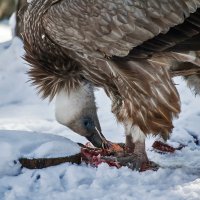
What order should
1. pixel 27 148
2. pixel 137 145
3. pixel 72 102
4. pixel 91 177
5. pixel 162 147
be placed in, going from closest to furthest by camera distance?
pixel 91 177 → pixel 27 148 → pixel 137 145 → pixel 72 102 → pixel 162 147

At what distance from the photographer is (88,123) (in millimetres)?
5758

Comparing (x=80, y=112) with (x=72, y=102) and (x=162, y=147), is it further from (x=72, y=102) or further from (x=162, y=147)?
(x=162, y=147)

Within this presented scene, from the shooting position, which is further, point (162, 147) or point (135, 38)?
point (162, 147)

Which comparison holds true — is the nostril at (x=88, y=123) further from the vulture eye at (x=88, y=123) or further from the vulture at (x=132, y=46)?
the vulture at (x=132, y=46)

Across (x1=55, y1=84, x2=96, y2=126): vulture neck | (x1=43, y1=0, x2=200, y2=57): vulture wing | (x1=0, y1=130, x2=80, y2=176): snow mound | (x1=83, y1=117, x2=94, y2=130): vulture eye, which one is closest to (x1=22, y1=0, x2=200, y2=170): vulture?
(x1=43, y1=0, x2=200, y2=57): vulture wing

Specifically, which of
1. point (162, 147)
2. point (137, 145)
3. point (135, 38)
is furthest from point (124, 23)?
point (162, 147)

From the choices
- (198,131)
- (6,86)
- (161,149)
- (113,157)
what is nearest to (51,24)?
(113,157)

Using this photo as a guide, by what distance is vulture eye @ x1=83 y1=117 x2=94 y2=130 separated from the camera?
5.73 metres

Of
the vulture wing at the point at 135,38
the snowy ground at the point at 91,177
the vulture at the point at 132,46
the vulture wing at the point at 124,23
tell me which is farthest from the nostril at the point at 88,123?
the vulture wing at the point at 124,23

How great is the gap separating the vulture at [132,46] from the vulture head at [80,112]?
305mm

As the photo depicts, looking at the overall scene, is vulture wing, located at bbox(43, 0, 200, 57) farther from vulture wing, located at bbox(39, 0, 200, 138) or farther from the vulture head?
the vulture head

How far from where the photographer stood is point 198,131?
6.43 metres

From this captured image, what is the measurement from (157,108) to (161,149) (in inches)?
33.1

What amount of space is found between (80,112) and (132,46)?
3.29ft
